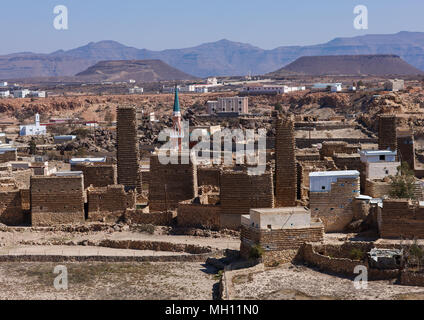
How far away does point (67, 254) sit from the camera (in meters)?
27.8

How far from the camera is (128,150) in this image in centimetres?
3316

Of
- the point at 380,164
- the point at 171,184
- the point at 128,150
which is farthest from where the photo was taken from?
the point at 128,150

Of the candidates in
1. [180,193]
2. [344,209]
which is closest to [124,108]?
[180,193]

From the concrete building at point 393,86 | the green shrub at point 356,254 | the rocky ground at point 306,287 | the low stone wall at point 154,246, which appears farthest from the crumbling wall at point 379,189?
the concrete building at point 393,86

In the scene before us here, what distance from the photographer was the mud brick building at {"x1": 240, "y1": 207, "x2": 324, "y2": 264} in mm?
25297

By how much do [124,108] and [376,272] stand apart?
44.3ft

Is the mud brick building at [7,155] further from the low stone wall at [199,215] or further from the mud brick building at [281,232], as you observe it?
the mud brick building at [281,232]

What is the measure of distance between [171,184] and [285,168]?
4.22 metres

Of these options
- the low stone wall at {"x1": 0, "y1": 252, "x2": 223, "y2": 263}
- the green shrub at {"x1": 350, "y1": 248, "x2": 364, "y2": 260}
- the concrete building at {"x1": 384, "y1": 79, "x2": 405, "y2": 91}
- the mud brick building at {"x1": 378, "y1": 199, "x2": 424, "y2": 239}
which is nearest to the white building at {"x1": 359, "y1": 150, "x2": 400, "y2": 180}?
the mud brick building at {"x1": 378, "y1": 199, "x2": 424, "y2": 239}

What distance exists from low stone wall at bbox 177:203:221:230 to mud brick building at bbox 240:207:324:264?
359 cm

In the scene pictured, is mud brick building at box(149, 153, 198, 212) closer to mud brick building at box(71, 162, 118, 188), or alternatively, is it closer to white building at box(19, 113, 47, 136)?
mud brick building at box(71, 162, 118, 188)

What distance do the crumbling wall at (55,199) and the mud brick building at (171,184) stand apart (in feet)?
8.68

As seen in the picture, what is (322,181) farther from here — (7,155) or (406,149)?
(7,155)

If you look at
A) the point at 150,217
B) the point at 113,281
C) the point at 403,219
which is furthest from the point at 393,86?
the point at 113,281
